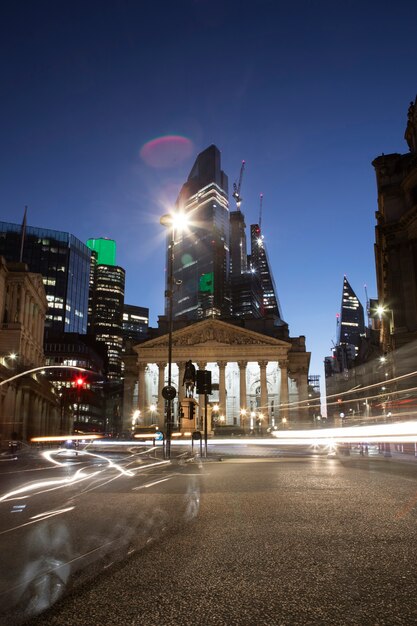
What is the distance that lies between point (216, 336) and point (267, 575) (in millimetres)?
93232

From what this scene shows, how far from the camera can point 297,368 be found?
342 feet

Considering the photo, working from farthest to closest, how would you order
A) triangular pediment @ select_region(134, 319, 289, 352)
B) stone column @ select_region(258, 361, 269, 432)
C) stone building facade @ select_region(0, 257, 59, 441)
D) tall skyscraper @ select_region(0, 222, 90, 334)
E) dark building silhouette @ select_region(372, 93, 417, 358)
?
tall skyscraper @ select_region(0, 222, 90, 334) → triangular pediment @ select_region(134, 319, 289, 352) → stone column @ select_region(258, 361, 269, 432) → stone building facade @ select_region(0, 257, 59, 441) → dark building silhouette @ select_region(372, 93, 417, 358)

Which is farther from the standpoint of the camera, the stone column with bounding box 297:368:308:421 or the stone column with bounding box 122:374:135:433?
the stone column with bounding box 122:374:135:433

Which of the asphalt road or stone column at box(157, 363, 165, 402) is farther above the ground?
stone column at box(157, 363, 165, 402)

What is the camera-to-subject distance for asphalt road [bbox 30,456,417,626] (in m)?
2.87

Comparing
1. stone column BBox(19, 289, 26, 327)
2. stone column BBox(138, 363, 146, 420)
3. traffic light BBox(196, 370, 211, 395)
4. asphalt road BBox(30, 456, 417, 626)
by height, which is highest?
stone column BBox(19, 289, 26, 327)

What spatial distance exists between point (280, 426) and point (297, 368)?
16373mm

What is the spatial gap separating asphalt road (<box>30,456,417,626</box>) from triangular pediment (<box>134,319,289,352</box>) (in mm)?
89454

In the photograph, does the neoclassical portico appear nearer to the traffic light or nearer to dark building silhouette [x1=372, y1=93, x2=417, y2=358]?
dark building silhouette [x1=372, y1=93, x2=417, y2=358]

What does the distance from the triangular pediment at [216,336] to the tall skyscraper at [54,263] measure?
5891 centimetres

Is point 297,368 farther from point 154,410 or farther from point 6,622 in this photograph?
point 6,622

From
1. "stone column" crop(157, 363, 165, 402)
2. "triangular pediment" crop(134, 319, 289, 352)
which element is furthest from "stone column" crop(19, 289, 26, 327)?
"stone column" crop(157, 363, 165, 402)

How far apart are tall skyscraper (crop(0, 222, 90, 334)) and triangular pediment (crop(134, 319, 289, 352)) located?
58908 millimetres

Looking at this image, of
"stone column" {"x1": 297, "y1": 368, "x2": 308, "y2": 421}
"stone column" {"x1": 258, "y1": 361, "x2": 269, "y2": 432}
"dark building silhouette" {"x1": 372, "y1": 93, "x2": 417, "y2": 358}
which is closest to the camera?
"dark building silhouette" {"x1": 372, "y1": 93, "x2": 417, "y2": 358}
